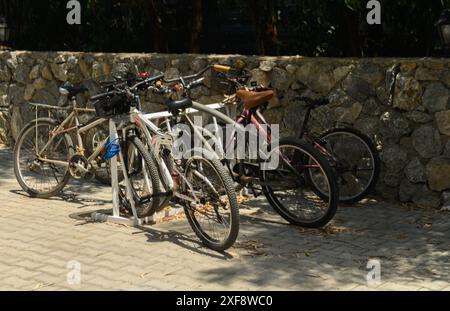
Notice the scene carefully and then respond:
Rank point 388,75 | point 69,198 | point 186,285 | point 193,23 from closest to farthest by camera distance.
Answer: point 186,285, point 388,75, point 69,198, point 193,23

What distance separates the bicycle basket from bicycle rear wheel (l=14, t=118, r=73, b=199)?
0.94 m

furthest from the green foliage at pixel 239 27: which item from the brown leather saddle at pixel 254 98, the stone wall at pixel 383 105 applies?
the brown leather saddle at pixel 254 98

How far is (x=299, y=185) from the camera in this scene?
6.51 m

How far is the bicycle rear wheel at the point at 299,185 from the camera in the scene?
6.27m

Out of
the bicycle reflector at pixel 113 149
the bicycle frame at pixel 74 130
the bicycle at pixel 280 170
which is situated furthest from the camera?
the bicycle frame at pixel 74 130

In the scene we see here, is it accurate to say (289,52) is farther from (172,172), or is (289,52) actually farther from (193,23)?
(172,172)

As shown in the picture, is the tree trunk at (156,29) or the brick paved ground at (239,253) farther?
the tree trunk at (156,29)

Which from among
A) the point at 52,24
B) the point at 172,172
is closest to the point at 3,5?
the point at 52,24

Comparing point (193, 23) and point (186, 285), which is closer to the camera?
point (186, 285)

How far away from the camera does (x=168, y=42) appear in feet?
42.4

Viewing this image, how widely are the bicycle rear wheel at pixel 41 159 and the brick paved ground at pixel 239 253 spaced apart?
47 cm

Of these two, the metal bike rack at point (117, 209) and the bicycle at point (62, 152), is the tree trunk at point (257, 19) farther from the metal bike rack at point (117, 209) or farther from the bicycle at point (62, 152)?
the metal bike rack at point (117, 209)
